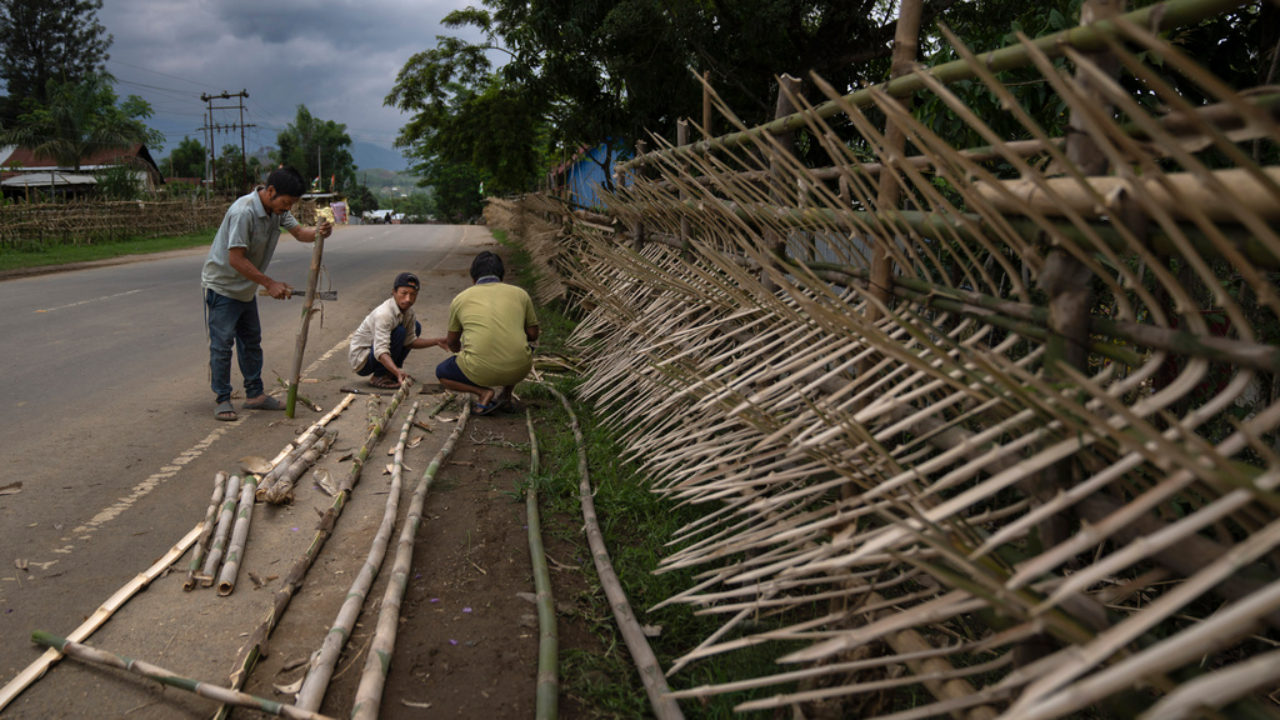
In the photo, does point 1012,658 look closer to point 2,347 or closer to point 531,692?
point 531,692

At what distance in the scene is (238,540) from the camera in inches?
116

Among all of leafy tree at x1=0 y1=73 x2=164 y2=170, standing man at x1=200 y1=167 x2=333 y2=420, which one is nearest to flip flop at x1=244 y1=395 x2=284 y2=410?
standing man at x1=200 y1=167 x2=333 y2=420

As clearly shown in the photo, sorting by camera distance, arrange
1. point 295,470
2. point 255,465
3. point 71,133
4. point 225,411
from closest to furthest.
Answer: point 295,470 < point 255,465 < point 225,411 < point 71,133

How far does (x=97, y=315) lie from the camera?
26.3ft

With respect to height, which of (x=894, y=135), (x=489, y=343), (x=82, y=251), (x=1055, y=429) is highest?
(x=894, y=135)

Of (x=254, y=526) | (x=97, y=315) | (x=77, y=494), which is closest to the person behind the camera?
(x=254, y=526)

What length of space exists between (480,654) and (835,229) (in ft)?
5.71

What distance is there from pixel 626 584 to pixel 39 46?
5981cm

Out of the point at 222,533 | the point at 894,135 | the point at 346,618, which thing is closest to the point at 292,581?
the point at 346,618

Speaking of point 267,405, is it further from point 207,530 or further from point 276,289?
point 207,530

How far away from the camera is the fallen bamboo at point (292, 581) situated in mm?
2203

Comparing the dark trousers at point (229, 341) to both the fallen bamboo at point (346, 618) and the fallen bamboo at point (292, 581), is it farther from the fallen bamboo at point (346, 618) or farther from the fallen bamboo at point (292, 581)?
the fallen bamboo at point (346, 618)

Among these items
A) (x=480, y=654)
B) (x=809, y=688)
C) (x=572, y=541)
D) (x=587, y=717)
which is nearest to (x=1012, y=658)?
(x=809, y=688)

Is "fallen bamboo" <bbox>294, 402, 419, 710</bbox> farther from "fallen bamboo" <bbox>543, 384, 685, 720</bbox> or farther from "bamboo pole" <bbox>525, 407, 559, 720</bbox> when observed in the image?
"fallen bamboo" <bbox>543, 384, 685, 720</bbox>
